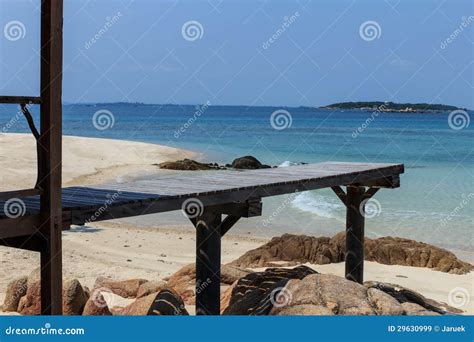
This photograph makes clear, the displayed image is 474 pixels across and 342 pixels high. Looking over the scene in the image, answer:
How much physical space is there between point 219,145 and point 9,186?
1475 inches

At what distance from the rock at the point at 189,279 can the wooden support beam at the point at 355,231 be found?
74.8 inches

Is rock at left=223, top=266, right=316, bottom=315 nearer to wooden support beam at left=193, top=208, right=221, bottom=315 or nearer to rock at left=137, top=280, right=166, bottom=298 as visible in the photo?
wooden support beam at left=193, top=208, right=221, bottom=315

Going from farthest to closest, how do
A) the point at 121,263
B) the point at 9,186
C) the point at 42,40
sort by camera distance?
the point at 9,186 < the point at 121,263 < the point at 42,40

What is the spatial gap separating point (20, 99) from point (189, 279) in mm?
6247

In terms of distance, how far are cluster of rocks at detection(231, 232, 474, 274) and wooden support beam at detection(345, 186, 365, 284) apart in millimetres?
2037

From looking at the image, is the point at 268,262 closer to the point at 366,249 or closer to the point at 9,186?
the point at 366,249

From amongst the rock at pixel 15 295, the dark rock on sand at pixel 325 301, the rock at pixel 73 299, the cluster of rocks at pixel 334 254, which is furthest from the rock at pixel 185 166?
the dark rock on sand at pixel 325 301

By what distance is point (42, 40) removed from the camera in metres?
6.39

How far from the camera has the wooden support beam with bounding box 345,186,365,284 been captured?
12633mm

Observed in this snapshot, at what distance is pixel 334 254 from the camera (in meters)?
15.0

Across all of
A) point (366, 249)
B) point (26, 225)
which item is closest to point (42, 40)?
point (26, 225)

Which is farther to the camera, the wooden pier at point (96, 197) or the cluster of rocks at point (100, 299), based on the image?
the cluster of rocks at point (100, 299)

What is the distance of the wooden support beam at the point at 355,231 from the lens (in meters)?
12.6

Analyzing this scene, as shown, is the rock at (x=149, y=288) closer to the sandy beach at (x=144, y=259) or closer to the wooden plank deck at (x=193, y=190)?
the wooden plank deck at (x=193, y=190)
